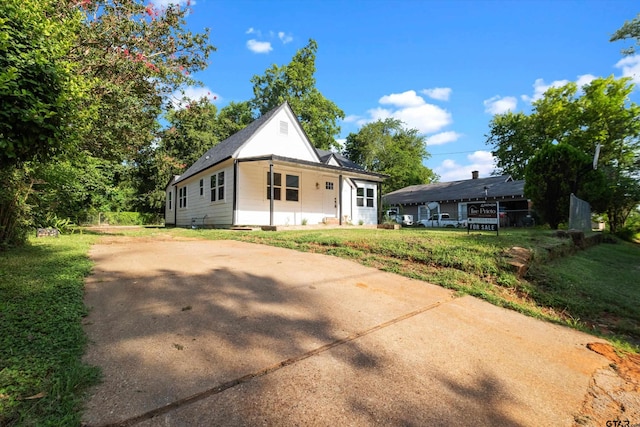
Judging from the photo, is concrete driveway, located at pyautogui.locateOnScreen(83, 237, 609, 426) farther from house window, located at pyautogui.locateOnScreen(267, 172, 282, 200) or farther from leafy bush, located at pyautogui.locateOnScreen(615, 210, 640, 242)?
leafy bush, located at pyautogui.locateOnScreen(615, 210, 640, 242)

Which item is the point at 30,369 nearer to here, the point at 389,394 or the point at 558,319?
the point at 389,394

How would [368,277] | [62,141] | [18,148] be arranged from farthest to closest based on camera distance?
[368,277] < [62,141] < [18,148]

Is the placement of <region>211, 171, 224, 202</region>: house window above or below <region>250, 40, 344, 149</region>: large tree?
below

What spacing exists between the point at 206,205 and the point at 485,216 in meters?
12.9

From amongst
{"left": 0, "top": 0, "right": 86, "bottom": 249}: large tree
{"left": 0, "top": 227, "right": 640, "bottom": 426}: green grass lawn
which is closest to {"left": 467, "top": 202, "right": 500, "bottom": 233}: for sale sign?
{"left": 0, "top": 227, "right": 640, "bottom": 426}: green grass lawn

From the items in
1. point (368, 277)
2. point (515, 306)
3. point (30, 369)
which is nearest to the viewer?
point (30, 369)

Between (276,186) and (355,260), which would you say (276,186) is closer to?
(276,186)

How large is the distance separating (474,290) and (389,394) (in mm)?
2875

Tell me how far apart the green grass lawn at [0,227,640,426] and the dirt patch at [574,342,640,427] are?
528mm

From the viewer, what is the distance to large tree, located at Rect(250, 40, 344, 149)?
1249 inches

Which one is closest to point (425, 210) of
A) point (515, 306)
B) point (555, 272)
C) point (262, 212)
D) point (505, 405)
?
point (262, 212)

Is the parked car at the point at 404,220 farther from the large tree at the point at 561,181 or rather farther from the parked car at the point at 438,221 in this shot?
the large tree at the point at 561,181

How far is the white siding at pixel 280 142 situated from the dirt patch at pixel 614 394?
12938mm

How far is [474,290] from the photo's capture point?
164 inches
